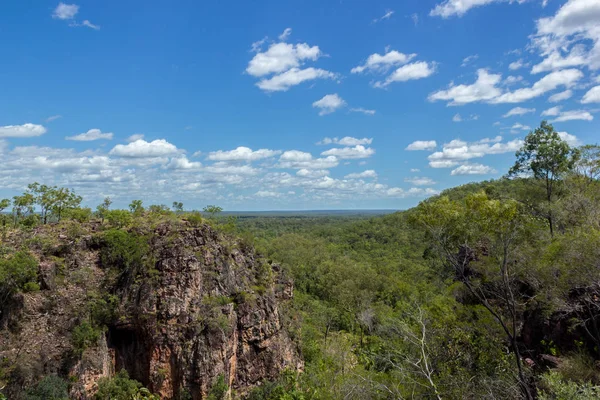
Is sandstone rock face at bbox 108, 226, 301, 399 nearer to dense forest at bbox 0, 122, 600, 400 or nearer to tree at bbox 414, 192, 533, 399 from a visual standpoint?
dense forest at bbox 0, 122, 600, 400

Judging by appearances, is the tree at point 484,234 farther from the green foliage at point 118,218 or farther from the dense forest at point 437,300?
the green foliage at point 118,218

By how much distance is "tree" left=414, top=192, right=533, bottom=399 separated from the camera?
1315 centimetres

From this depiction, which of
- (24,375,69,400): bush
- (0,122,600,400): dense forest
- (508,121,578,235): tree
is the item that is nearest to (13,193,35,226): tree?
(0,122,600,400): dense forest

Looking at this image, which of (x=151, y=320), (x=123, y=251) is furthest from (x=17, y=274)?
(x=151, y=320)

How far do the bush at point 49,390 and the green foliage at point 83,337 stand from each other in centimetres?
221

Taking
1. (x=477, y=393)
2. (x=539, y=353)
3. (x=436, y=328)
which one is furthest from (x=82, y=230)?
(x=539, y=353)

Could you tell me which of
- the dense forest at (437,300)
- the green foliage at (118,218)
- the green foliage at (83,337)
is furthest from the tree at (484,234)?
the green foliage at (118,218)

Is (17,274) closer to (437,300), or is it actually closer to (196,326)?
(196,326)

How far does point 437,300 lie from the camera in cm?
3064

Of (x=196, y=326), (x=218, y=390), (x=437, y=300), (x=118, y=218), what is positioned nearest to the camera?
(x=218, y=390)

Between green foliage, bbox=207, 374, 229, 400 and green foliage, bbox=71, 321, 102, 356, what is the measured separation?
8.60 metres

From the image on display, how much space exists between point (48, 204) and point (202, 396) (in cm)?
2321

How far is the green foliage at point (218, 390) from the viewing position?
25808 millimetres

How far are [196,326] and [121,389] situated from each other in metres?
5.95
